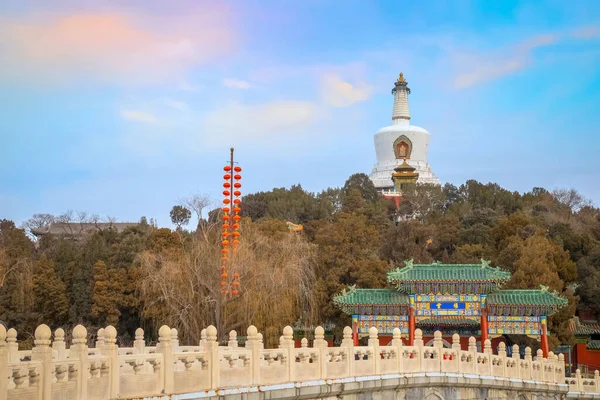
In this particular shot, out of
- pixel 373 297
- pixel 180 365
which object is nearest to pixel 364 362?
pixel 180 365

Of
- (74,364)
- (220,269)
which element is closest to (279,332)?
→ (220,269)

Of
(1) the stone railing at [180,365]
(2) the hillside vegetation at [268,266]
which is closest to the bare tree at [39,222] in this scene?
(2) the hillside vegetation at [268,266]

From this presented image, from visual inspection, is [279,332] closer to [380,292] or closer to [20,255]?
[380,292]

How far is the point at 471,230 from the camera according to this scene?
143ft

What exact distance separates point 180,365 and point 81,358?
9.74 ft

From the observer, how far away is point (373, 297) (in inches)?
1128

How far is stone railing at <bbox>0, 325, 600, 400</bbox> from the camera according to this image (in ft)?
31.1

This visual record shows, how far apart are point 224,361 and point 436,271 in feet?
53.9

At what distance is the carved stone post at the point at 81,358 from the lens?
10.0 meters

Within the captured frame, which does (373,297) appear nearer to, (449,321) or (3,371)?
(449,321)

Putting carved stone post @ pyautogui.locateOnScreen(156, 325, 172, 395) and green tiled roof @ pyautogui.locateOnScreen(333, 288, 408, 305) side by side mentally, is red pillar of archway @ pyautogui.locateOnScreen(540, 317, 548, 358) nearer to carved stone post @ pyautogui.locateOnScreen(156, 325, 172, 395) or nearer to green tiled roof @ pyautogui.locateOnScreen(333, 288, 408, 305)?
green tiled roof @ pyautogui.locateOnScreen(333, 288, 408, 305)

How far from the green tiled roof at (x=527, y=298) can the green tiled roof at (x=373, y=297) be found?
2845 mm

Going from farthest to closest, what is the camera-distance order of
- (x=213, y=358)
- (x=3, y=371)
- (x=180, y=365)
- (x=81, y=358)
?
(x=180, y=365)
(x=213, y=358)
(x=81, y=358)
(x=3, y=371)

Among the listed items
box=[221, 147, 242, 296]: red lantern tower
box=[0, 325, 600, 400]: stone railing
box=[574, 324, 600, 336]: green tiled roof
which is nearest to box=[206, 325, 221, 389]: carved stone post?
box=[0, 325, 600, 400]: stone railing
